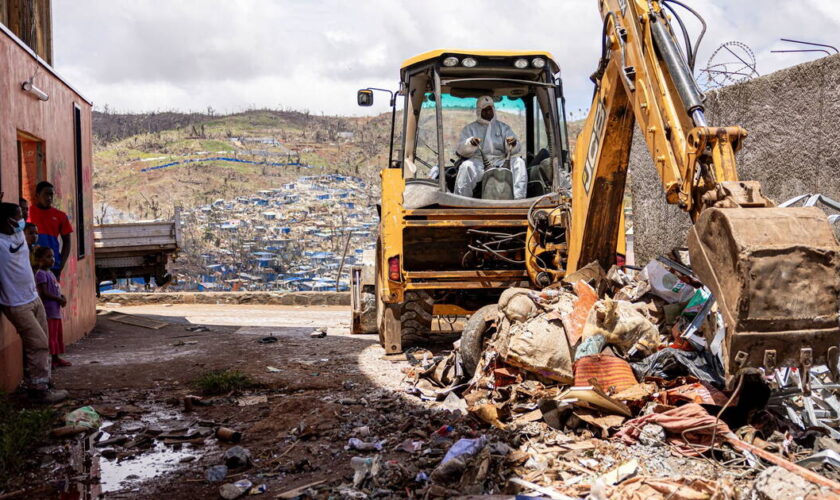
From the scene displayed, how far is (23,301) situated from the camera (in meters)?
5.99

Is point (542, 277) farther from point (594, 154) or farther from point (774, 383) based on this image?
point (774, 383)

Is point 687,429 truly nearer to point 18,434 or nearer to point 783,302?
point 783,302

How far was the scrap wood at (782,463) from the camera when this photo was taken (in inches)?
126

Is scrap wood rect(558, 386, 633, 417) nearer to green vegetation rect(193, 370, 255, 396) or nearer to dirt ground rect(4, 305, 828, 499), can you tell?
dirt ground rect(4, 305, 828, 499)

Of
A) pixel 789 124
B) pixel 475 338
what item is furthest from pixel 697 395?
pixel 789 124

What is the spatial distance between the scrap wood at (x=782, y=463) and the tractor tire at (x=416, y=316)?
4.12m

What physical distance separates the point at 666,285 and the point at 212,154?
33.8m

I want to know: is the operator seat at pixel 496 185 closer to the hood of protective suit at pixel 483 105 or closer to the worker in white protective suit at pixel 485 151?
the worker in white protective suit at pixel 485 151

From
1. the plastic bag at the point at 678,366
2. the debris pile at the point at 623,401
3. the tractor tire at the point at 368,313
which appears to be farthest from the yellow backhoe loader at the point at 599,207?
the tractor tire at the point at 368,313

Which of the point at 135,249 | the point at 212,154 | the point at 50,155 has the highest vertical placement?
the point at 212,154

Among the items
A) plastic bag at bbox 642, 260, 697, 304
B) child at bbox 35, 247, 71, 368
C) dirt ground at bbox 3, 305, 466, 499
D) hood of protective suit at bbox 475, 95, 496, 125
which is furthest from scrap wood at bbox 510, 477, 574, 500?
child at bbox 35, 247, 71, 368

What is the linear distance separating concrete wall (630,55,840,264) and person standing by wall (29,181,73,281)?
21.9 feet

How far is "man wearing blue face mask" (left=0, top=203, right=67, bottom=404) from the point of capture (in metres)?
5.83

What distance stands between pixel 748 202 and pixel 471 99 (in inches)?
187
